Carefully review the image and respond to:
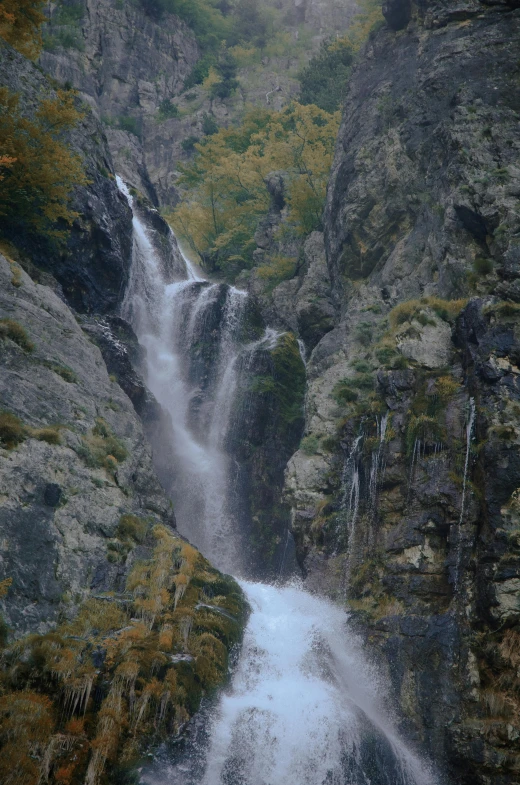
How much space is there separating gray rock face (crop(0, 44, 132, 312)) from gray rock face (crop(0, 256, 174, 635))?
322 centimetres

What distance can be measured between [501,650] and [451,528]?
3179 mm

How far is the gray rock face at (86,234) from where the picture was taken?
23.1m

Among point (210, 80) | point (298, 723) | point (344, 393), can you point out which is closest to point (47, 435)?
point (298, 723)

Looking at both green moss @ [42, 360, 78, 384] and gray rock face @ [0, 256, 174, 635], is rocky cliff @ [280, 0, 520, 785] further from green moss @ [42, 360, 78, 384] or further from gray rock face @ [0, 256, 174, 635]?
green moss @ [42, 360, 78, 384]

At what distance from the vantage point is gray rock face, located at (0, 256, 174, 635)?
39.7 ft

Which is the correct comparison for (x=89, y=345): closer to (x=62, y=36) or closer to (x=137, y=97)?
(x=62, y=36)

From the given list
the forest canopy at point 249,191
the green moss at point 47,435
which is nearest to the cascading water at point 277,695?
the green moss at point 47,435

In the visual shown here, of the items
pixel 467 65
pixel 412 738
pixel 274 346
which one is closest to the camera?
pixel 412 738

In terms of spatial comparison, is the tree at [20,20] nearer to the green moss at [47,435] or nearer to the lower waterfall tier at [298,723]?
the green moss at [47,435]

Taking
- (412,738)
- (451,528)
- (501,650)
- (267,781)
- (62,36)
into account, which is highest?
(62,36)

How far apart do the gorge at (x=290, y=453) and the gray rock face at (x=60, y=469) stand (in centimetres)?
8

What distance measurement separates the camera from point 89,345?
20.8m

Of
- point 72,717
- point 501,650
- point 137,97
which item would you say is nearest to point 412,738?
point 501,650

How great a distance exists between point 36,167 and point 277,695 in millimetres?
19628
